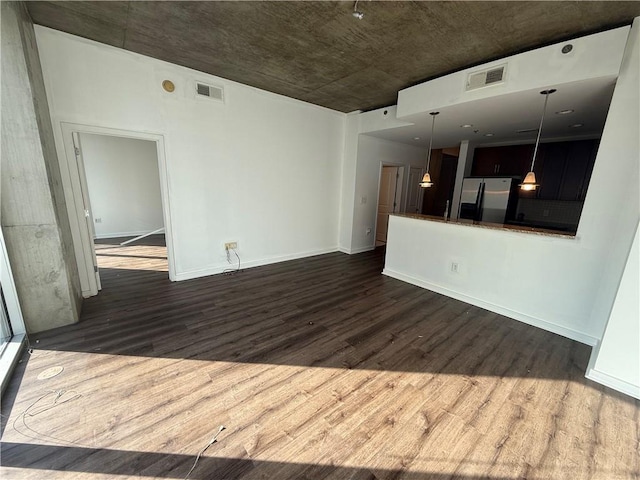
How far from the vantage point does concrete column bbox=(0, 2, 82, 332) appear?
7.00 feet

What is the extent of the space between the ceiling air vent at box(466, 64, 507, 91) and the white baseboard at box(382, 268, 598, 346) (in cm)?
267

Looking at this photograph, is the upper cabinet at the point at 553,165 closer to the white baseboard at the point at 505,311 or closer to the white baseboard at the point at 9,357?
the white baseboard at the point at 505,311

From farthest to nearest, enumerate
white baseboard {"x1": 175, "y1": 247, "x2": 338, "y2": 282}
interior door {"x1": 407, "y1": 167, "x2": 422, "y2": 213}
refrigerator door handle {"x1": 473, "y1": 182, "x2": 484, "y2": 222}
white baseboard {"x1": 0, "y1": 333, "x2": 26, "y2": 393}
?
1. interior door {"x1": 407, "y1": 167, "x2": 422, "y2": 213}
2. refrigerator door handle {"x1": 473, "y1": 182, "x2": 484, "y2": 222}
3. white baseboard {"x1": 175, "y1": 247, "x2": 338, "y2": 282}
4. white baseboard {"x1": 0, "y1": 333, "x2": 26, "y2": 393}

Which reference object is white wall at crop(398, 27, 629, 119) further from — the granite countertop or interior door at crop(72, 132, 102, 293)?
interior door at crop(72, 132, 102, 293)

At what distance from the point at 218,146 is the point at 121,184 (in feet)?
14.7

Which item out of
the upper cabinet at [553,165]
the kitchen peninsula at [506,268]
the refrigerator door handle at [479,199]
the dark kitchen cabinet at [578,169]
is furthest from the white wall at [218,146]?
the dark kitchen cabinet at [578,169]

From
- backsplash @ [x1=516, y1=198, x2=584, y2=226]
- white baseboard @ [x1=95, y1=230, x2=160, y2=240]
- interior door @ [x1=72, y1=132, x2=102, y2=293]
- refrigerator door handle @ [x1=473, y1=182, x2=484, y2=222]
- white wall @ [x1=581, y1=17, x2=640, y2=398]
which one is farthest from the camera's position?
white baseboard @ [x1=95, y1=230, x2=160, y2=240]

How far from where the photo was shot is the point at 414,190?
6855 millimetres

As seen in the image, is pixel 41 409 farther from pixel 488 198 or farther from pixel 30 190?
pixel 488 198

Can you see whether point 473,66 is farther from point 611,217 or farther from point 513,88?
point 611,217

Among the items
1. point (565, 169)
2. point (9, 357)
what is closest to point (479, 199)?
point (565, 169)

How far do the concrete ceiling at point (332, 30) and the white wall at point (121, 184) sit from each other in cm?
438

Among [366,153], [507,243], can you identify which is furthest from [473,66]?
[366,153]

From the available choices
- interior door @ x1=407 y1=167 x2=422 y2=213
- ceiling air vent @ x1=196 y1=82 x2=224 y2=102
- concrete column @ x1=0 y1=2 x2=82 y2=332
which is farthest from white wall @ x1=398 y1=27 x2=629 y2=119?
concrete column @ x1=0 y1=2 x2=82 y2=332
